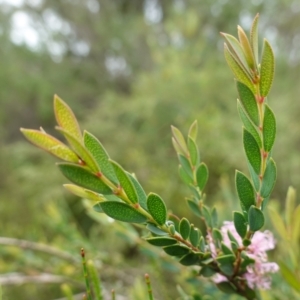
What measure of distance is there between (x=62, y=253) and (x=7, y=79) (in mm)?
3221

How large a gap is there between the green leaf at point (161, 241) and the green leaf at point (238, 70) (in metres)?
0.07

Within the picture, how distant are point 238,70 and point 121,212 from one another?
8 cm

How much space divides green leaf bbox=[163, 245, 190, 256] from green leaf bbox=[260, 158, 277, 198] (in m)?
0.04

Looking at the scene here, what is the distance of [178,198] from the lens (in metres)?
1.52

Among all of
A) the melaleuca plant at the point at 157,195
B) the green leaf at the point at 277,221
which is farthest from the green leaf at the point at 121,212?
the green leaf at the point at 277,221

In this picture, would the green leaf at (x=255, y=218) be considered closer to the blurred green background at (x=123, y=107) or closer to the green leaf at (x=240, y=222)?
the green leaf at (x=240, y=222)

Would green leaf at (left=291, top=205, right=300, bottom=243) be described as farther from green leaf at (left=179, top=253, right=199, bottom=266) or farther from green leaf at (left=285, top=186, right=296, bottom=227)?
green leaf at (left=179, top=253, right=199, bottom=266)

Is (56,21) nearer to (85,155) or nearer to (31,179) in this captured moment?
(31,179)

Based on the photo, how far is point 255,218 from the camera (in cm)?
16

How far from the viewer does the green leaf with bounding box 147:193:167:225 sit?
16 cm

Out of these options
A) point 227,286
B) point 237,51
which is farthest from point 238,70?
point 227,286

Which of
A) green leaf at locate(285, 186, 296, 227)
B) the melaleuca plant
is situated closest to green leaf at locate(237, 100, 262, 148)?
the melaleuca plant

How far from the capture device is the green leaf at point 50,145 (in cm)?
16

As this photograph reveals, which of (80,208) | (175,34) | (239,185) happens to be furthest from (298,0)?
Result: (239,185)
